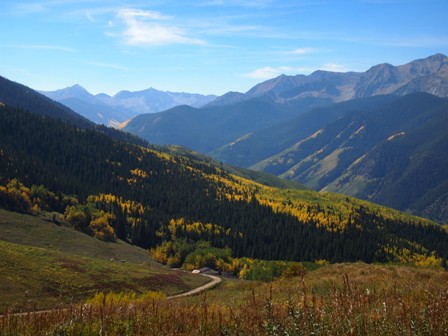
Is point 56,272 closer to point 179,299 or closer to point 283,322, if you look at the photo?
point 179,299

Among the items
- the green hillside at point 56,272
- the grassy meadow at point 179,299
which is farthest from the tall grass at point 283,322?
the green hillside at point 56,272

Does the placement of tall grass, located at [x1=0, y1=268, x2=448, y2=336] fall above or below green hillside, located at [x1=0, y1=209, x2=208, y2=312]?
above

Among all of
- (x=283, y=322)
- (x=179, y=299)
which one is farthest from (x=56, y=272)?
(x=283, y=322)

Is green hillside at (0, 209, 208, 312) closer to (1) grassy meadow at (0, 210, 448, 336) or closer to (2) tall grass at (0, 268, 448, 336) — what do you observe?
(1) grassy meadow at (0, 210, 448, 336)

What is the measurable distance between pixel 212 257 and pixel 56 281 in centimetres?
10141

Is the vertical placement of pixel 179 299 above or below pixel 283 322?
below

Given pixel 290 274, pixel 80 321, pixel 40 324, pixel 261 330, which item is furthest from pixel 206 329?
pixel 290 274

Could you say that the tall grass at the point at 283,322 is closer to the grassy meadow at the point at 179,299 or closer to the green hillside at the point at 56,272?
the grassy meadow at the point at 179,299

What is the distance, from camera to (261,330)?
11.2 metres

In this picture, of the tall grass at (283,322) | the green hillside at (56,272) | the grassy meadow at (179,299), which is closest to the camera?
the tall grass at (283,322)

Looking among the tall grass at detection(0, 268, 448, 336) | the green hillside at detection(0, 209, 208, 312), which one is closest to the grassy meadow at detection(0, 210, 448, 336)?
the tall grass at detection(0, 268, 448, 336)

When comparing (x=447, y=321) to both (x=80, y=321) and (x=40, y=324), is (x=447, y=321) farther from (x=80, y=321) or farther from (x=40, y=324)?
(x=40, y=324)

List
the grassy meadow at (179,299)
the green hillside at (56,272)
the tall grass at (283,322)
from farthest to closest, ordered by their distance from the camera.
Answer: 1. the green hillside at (56,272)
2. the grassy meadow at (179,299)
3. the tall grass at (283,322)

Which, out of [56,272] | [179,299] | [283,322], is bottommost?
[56,272]
